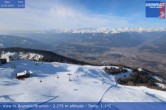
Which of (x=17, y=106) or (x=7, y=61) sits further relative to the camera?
(x=7, y=61)

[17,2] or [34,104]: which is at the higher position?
[17,2]

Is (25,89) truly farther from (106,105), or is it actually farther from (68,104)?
(106,105)

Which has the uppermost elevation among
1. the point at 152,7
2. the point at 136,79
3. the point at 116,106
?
the point at 152,7

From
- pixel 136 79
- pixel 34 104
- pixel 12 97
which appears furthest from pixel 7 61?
pixel 34 104

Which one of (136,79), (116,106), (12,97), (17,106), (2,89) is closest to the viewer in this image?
(17,106)

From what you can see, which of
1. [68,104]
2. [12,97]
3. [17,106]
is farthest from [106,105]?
[12,97]

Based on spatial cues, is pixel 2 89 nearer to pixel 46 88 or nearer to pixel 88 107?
pixel 46 88

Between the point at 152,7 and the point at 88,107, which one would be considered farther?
the point at 152,7

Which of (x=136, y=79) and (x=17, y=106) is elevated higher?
(x=17, y=106)

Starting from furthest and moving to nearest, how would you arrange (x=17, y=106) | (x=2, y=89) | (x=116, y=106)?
(x=2, y=89), (x=116, y=106), (x=17, y=106)
